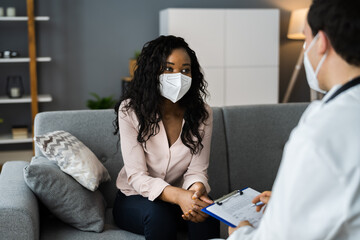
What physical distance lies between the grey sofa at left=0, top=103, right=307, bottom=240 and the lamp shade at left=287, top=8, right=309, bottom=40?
2.49 m

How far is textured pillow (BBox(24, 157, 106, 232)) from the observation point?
1634 millimetres

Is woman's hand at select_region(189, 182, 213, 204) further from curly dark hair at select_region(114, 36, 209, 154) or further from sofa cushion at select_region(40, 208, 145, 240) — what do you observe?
sofa cushion at select_region(40, 208, 145, 240)

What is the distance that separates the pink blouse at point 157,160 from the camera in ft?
5.84

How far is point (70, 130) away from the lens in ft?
6.63

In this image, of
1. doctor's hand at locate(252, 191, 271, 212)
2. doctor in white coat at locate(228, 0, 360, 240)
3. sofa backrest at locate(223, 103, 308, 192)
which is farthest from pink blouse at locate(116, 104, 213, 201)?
doctor in white coat at locate(228, 0, 360, 240)

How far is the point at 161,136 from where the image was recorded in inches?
72.5

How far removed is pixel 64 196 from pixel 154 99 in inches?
21.0

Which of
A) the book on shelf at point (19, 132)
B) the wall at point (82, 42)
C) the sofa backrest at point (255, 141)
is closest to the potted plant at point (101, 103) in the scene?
the wall at point (82, 42)

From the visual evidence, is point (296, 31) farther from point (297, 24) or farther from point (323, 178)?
point (323, 178)

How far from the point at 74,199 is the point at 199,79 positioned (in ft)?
2.46

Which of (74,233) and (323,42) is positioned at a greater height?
(323,42)

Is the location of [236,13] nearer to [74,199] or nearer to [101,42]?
[101,42]

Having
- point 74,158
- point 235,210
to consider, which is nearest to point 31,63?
point 74,158

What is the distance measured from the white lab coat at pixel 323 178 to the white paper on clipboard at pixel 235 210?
482mm
